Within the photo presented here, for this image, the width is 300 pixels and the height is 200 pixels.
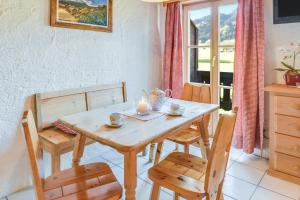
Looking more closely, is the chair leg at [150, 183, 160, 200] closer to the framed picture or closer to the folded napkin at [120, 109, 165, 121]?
the folded napkin at [120, 109, 165, 121]

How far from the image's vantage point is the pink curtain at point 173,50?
302 centimetres

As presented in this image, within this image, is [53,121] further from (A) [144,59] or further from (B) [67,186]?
(A) [144,59]

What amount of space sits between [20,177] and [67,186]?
1.02 metres

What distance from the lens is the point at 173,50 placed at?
3098 mm

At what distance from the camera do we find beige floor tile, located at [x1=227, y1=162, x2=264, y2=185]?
2191 mm

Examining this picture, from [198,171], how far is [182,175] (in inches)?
4.7

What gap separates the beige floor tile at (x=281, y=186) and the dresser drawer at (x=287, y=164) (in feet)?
0.33

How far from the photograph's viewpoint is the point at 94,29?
2473mm

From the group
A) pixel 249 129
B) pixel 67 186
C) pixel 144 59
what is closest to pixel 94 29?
pixel 144 59

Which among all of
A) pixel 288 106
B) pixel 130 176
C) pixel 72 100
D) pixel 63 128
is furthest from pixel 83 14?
pixel 288 106

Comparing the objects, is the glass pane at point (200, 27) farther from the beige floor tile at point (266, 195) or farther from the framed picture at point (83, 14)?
the beige floor tile at point (266, 195)

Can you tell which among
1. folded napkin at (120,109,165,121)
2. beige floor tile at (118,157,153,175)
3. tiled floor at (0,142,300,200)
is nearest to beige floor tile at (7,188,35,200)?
tiled floor at (0,142,300,200)

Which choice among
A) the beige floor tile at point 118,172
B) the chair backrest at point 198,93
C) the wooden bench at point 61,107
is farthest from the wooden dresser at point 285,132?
the wooden bench at point 61,107

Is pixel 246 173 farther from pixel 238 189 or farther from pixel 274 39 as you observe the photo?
pixel 274 39
